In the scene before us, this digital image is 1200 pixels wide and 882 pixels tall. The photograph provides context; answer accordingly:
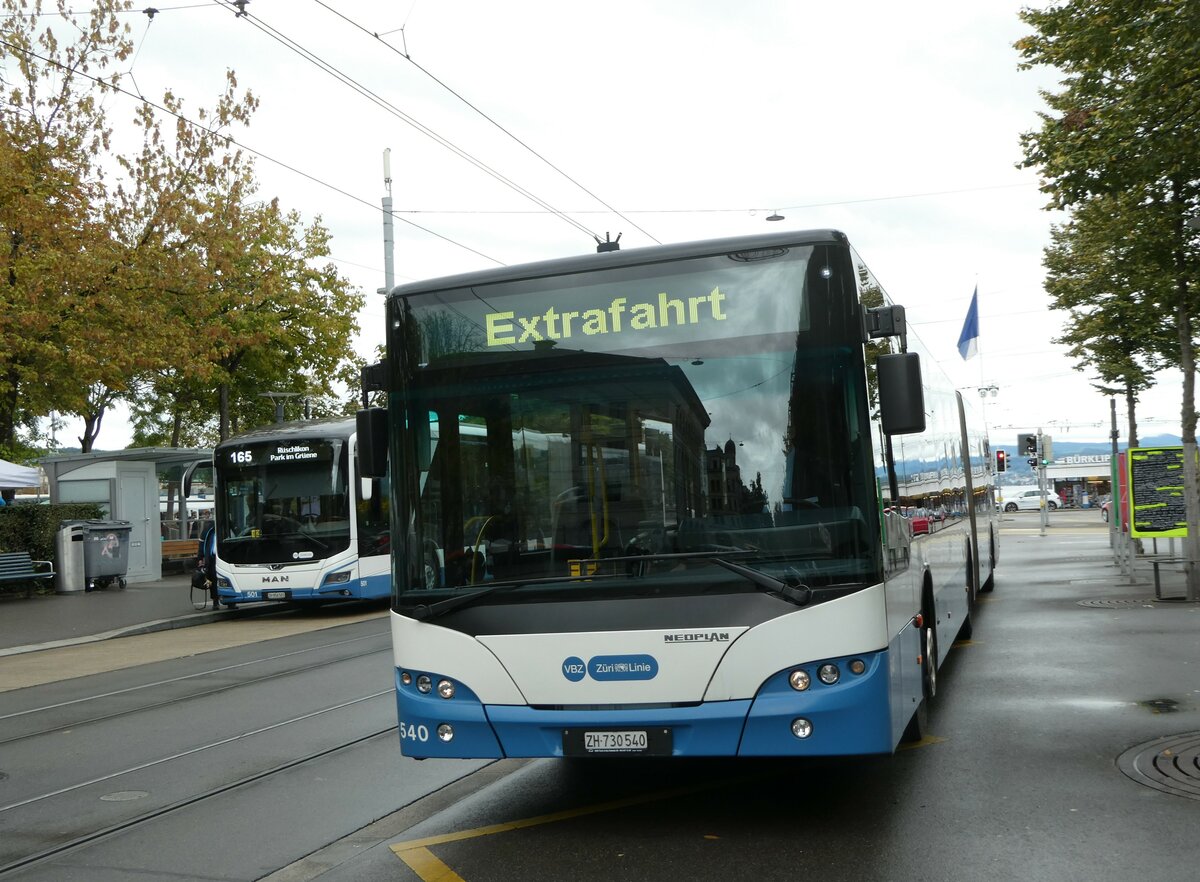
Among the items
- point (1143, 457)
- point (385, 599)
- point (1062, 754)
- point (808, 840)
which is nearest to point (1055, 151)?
point (1143, 457)

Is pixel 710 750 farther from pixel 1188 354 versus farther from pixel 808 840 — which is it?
pixel 1188 354

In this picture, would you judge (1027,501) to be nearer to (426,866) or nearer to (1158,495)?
(1158,495)

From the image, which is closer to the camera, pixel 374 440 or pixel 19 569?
pixel 374 440

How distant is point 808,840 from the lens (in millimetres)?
5660

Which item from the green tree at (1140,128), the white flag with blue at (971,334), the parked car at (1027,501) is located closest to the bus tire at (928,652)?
the green tree at (1140,128)

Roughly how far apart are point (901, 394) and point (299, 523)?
14910 mm

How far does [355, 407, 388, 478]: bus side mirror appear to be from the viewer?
657 cm

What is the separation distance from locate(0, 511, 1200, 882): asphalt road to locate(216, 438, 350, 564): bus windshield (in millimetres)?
8326

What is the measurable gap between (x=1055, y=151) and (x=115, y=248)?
15384 mm

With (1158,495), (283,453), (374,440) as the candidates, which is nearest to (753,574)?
(374,440)

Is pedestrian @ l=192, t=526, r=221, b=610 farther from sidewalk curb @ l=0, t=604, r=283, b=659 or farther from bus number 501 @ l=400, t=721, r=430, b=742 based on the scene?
bus number 501 @ l=400, t=721, r=430, b=742

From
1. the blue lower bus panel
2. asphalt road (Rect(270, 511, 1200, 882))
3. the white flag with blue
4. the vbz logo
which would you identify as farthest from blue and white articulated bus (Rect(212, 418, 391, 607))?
the white flag with blue

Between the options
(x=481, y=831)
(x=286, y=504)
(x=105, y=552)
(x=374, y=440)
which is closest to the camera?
(x=481, y=831)

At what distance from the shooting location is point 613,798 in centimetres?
670
